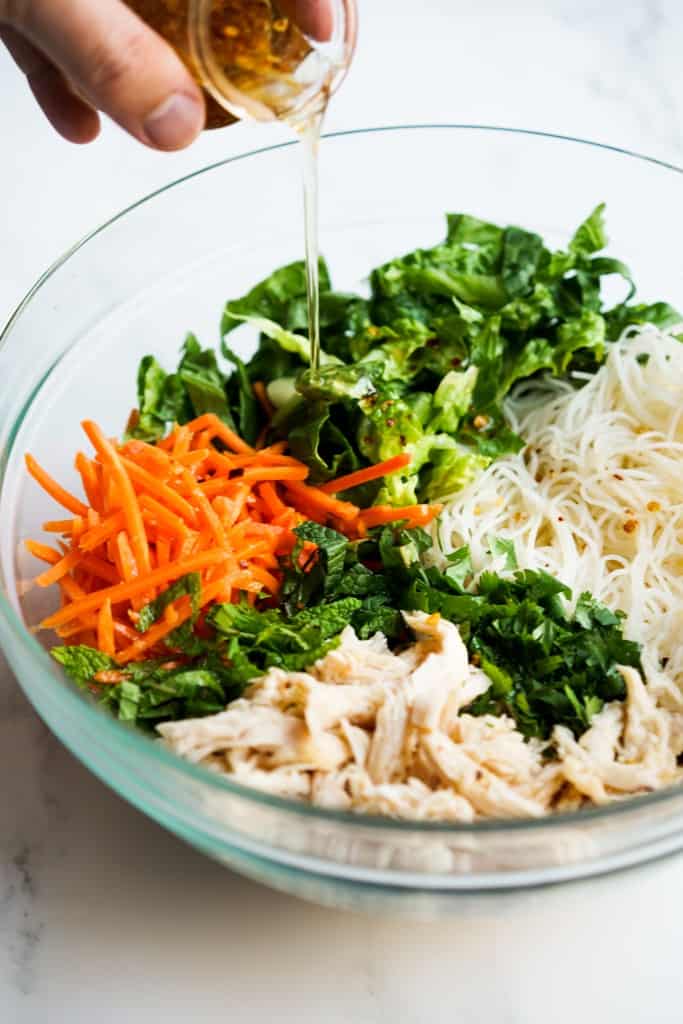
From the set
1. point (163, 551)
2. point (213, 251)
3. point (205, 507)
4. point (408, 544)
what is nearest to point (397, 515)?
point (408, 544)

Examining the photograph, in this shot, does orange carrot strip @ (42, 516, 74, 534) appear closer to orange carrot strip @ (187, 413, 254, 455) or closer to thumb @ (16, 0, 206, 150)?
orange carrot strip @ (187, 413, 254, 455)

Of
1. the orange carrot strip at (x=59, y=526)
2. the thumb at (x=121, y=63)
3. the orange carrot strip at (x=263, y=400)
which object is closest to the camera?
the thumb at (x=121, y=63)

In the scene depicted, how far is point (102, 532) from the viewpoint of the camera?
2.56 meters

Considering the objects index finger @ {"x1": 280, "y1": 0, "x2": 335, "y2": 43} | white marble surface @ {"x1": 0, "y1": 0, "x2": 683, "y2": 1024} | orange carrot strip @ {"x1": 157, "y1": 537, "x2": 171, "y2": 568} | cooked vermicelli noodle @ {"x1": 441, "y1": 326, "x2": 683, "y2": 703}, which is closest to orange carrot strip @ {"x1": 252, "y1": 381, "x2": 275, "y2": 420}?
cooked vermicelli noodle @ {"x1": 441, "y1": 326, "x2": 683, "y2": 703}

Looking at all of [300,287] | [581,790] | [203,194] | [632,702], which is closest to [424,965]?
[581,790]

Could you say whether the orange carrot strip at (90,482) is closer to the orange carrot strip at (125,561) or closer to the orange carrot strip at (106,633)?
the orange carrot strip at (125,561)

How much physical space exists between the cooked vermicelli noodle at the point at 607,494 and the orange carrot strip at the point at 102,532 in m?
0.82

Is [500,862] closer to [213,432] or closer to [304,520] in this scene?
[304,520]

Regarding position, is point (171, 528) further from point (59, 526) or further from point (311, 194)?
point (311, 194)

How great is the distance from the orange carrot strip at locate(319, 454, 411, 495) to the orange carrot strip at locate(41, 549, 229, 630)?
1.56 ft

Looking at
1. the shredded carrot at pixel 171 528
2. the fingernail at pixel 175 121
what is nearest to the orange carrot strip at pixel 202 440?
the shredded carrot at pixel 171 528

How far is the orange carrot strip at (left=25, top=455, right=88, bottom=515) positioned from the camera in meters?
2.66

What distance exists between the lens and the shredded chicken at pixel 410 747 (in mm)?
2141

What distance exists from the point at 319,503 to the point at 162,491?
1.37 ft
